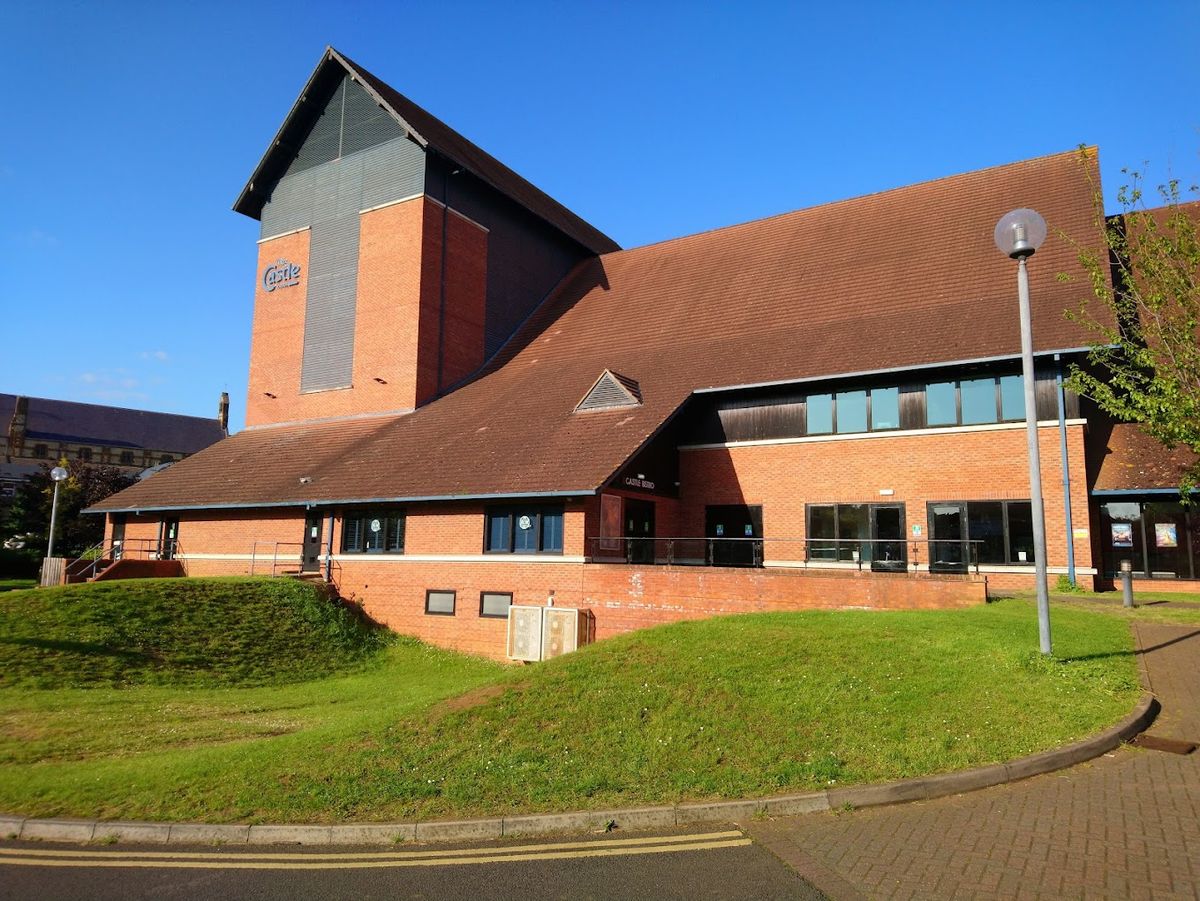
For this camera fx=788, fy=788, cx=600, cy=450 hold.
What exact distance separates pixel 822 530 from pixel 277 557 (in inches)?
656

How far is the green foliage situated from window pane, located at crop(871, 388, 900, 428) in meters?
14.1

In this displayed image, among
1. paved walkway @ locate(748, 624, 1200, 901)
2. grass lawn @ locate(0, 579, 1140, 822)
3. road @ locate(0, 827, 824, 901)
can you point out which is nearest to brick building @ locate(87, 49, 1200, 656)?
grass lawn @ locate(0, 579, 1140, 822)

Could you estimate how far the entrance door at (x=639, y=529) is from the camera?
19.9 meters

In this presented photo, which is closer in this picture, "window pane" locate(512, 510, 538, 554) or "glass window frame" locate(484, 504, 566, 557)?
"glass window frame" locate(484, 504, 566, 557)

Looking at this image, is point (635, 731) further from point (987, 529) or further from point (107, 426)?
point (107, 426)

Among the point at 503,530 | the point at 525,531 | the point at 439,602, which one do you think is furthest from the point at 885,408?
the point at 439,602

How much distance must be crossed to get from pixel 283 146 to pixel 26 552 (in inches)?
1080

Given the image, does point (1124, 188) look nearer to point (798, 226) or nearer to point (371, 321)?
point (798, 226)

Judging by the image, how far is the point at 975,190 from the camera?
993 inches

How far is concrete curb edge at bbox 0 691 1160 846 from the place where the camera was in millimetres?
6555

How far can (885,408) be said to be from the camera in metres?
19.7

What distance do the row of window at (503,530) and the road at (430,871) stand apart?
12.9 m

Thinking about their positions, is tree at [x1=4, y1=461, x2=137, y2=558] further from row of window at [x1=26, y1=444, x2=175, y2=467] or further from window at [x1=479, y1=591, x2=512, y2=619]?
window at [x1=479, y1=591, x2=512, y2=619]

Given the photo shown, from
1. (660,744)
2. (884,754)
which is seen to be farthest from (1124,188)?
(660,744)
